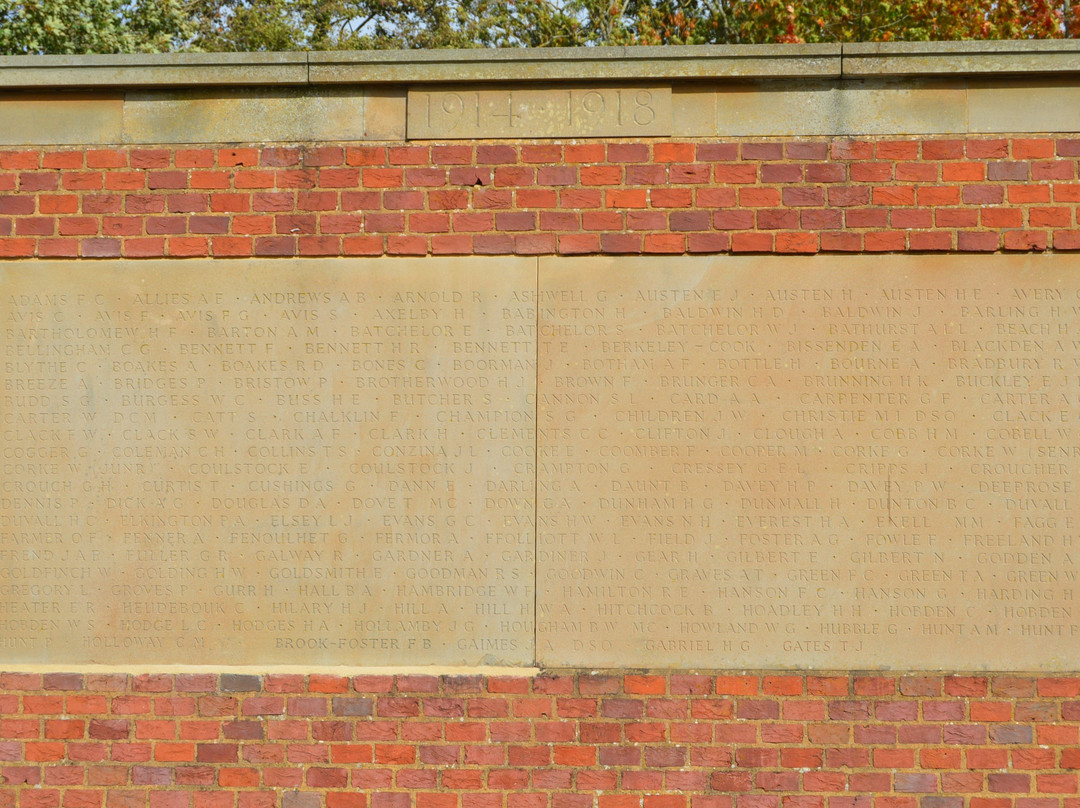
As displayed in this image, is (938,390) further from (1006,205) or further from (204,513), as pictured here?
(204,513)

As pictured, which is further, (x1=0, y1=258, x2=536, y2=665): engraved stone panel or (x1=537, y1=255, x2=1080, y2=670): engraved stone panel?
(x1=0, y1=258, x2=536, y2=665): engraved stone panel

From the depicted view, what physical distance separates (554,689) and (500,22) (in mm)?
Result: 12800

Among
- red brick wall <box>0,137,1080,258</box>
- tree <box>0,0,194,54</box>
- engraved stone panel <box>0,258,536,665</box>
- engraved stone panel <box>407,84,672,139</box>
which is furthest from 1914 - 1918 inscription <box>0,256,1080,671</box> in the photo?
tree <box>0,0,194,54</box>

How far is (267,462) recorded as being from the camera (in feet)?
15.5

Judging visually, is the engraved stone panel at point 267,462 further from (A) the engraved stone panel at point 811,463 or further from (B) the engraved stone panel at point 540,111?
(B) the engraved stone panel at point 540,111

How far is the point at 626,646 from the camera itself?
4.62 metres

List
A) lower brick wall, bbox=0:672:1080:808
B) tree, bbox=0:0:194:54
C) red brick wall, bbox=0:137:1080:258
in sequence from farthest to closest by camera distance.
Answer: tree, bbox=0:0:194:54 < red brick wall, bbox=0:137:1080:258 < lower brick wall, bbox=0:672:1080:808

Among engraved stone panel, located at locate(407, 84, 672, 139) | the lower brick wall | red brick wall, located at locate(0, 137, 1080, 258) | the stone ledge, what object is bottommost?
the lower brick wall

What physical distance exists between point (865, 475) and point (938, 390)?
47 cm

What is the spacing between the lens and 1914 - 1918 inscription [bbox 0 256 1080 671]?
457cm

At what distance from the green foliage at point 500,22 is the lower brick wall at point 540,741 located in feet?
24.2

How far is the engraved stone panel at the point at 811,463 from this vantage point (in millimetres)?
4551

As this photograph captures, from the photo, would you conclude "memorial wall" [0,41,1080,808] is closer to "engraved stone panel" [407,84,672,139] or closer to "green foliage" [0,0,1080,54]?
"engraved stone panel" [407,84,672,139]

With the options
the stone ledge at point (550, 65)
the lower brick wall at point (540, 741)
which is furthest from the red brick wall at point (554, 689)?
the stone ledge at point (550, 65)
